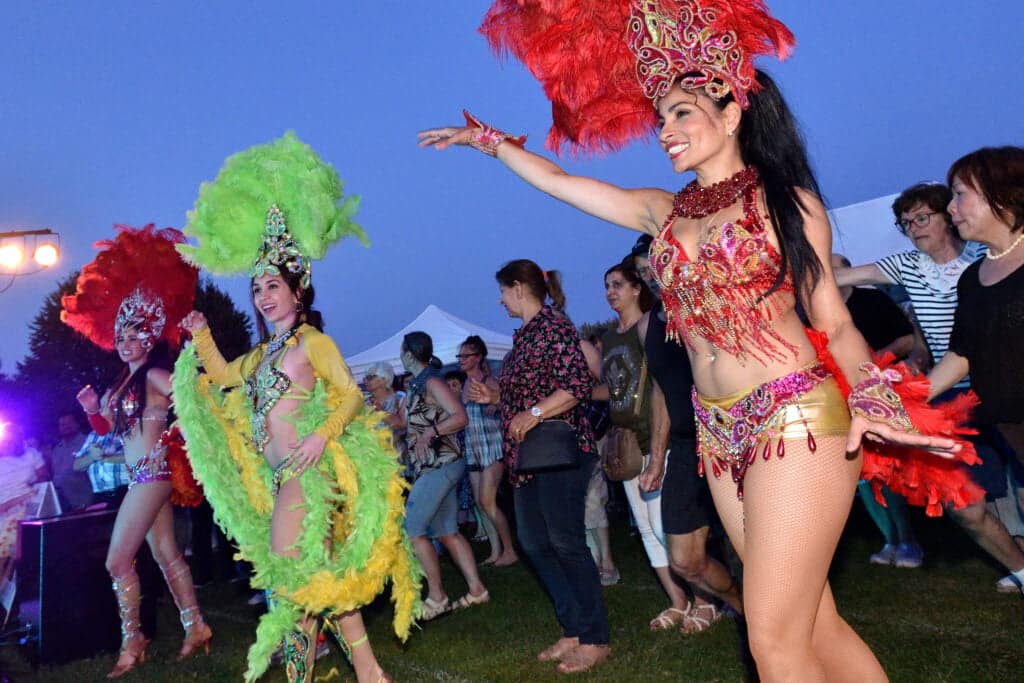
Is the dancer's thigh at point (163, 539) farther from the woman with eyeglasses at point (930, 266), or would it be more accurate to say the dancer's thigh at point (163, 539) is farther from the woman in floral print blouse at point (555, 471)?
the woman with eyeglasses at point (930, 266)

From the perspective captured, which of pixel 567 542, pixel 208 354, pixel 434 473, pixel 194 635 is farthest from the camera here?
pixel 434 473

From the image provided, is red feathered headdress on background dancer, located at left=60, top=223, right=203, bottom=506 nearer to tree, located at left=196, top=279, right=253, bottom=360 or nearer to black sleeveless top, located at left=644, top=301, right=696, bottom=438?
black sleeveless top, located at left=644, top=301, right=696, bottom=438

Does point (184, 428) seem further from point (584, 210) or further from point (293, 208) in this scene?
point (584, 210)

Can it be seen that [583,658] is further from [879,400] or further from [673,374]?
[879,400]

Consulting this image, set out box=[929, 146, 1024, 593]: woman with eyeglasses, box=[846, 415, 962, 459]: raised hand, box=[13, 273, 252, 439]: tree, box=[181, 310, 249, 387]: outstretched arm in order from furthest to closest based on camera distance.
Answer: box=[13, 273, 252, 439]: tree
box=[181, 310, 249, 387]: outstretched arm
box=[929, 146, 1024, 593]: woman with eyeglasses
box=[846, 415, 962, 459]: raised hand

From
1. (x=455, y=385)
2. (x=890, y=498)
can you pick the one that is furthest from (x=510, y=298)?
(x=455, y=385)

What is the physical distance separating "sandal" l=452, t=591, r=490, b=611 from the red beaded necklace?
14.5 feet

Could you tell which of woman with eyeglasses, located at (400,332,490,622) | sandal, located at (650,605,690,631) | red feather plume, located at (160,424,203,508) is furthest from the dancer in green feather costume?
woman with eyeglasses, located at (400,332,490,622)

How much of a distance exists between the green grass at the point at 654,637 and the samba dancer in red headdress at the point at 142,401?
0.42m

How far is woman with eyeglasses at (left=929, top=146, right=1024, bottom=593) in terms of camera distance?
3484 millimetres

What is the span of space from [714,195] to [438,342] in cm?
1144

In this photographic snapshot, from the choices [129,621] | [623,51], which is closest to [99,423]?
[129,621]

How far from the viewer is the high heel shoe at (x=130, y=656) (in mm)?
5309

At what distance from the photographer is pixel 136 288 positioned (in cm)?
582
